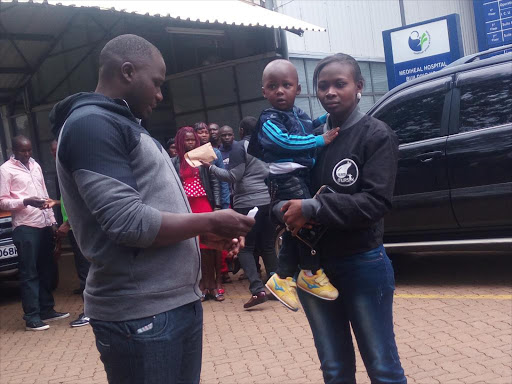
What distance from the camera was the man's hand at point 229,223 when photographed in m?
2.13

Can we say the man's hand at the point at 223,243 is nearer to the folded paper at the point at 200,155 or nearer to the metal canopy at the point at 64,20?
the folded paper at the point at 200,155

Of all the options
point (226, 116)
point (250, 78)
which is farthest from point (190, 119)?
point (250, 78)

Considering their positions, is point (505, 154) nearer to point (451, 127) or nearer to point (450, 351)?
point (451, 127)

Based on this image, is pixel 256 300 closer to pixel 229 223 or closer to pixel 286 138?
pixel 286 138

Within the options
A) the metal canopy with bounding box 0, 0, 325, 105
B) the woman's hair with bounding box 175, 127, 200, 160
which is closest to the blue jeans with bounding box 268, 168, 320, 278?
the woman's hair with bounding box 175, 127, 200, 160

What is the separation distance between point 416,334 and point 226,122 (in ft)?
25.3

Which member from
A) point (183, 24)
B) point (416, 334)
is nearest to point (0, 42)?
point (183, 24)

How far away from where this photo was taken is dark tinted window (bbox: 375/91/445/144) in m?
6.22

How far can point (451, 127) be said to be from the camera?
6.10m

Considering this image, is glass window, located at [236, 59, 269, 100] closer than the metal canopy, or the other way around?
the metal canopy

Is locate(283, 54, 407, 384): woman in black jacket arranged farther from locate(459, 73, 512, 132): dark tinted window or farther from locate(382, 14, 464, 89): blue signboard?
locate(382, 14, 464, 89): blue signboard

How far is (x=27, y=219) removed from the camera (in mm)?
6766

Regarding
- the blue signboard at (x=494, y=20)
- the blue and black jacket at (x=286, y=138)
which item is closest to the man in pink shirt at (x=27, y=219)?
the blue and black jacket at (x=286, y=138)

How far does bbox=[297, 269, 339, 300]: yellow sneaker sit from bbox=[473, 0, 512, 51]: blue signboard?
44.4ft
